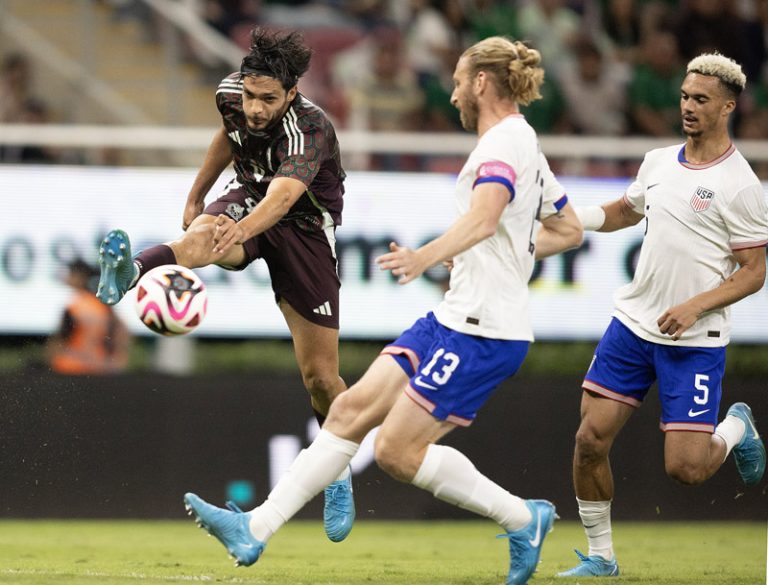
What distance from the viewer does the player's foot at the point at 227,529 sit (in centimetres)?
589

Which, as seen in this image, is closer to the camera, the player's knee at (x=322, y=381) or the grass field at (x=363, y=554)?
the grass field at (x=363, y=554)

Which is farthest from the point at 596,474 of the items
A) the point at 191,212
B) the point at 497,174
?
the point at 191,212

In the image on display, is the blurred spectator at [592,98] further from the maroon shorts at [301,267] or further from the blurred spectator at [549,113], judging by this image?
the maroon shorts at [301,267]

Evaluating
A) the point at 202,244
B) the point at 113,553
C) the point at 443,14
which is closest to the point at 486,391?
the point at 202,244

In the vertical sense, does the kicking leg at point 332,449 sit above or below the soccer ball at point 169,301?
below

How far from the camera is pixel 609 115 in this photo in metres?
12.8

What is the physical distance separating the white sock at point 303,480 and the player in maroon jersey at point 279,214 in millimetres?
1037

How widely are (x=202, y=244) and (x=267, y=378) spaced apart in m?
3.68

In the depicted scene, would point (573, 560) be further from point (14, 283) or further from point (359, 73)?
point (359, 73)

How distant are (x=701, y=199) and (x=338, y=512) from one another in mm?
2494

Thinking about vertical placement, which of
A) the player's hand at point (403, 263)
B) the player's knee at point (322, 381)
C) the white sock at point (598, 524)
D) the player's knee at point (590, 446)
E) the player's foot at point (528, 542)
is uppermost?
the player's hand at point (403, 263)

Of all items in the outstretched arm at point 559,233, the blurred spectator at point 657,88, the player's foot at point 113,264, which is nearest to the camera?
the player's foot at point 113,264

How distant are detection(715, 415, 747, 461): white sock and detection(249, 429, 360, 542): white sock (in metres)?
2.15

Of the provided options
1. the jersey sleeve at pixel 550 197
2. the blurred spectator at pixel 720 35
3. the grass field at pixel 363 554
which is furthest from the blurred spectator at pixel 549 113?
the jersey sleeve at pixel 550 197
